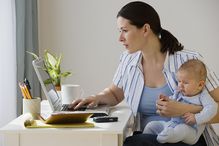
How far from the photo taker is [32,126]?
1.70 m

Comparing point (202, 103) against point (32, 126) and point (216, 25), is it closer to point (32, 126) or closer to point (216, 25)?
point (32, 126)

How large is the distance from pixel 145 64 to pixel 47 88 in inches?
20.9

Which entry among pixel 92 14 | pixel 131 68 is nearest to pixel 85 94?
pixel 92 14

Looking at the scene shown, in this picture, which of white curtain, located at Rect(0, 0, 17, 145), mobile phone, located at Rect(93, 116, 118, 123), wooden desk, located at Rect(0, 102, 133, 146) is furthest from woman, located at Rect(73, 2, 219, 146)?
white curtain, located at Rect(0, 0, 17, 145)

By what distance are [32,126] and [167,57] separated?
2.57 ft

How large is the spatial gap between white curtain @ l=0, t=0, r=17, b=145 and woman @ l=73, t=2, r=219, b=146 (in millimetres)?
928

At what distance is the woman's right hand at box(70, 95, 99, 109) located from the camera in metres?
2.06

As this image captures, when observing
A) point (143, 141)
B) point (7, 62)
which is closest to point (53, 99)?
point (143, 141)

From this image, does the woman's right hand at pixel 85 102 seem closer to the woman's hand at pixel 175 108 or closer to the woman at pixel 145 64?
the woman at pixel 145 64

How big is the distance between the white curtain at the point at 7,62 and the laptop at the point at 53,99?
835 millimetres

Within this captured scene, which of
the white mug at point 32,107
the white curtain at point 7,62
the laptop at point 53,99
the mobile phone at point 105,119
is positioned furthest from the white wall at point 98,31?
the mobile phone at point 105,119

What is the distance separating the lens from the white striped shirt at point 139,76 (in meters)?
2.03

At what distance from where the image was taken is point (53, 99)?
6.57 feet

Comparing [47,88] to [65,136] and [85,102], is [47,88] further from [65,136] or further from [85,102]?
[65,136]
